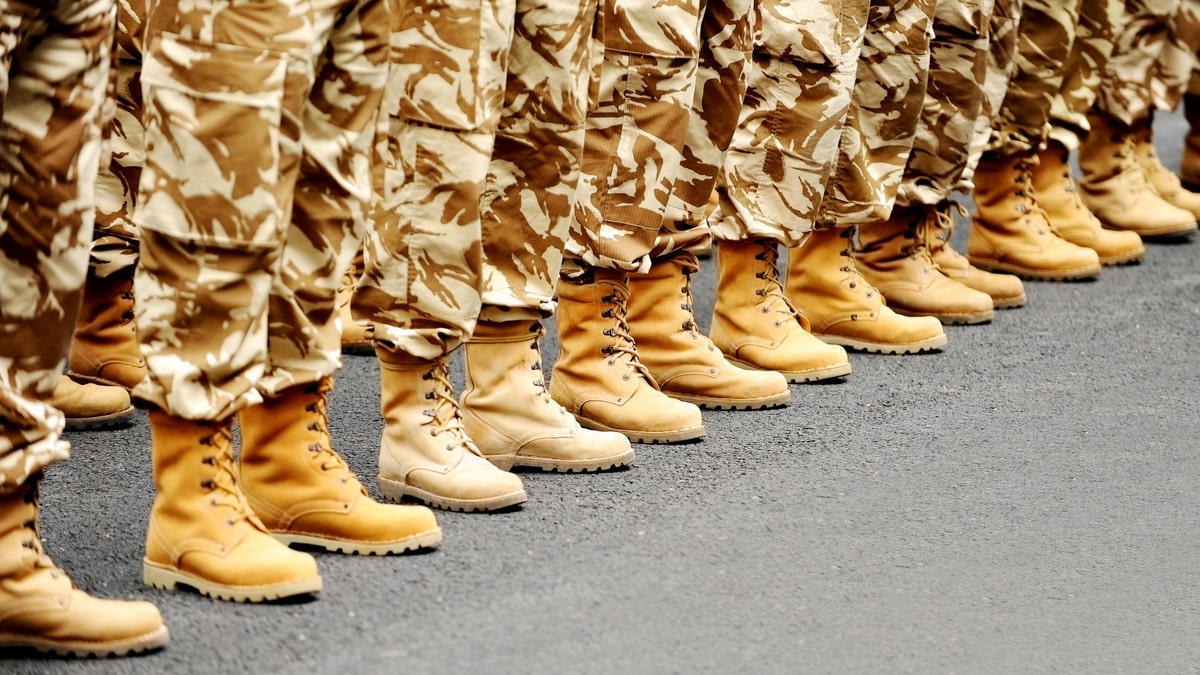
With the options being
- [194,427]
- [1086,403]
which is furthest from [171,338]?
[1086,403]

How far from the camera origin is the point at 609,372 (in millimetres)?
2562

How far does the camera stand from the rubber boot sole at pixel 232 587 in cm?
181

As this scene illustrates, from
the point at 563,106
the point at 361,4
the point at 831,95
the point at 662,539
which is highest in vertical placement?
the point at 361,4

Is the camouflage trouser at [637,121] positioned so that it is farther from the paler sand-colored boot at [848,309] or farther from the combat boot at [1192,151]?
the combat boot at [1192,151]

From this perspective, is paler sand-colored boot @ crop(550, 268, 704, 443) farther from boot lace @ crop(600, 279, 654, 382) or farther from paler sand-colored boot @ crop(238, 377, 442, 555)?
paler sand-colored boot @ crop(238, 377, 442, 555)

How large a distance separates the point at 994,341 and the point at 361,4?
190 cm

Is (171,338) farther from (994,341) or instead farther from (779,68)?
(994,341)

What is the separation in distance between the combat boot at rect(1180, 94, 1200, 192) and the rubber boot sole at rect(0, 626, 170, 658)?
3865mm

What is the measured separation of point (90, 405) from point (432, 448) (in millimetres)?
685

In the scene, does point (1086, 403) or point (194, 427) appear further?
point (1086, 403)

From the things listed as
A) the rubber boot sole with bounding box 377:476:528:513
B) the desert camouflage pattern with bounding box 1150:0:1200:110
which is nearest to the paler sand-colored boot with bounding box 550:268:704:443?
the rubber boot sole with bounding box 377:476:528:513

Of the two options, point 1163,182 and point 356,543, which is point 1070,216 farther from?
point 356,543

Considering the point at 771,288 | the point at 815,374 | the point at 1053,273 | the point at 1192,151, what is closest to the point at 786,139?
the point at 771,288

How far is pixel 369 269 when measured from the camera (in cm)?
212
